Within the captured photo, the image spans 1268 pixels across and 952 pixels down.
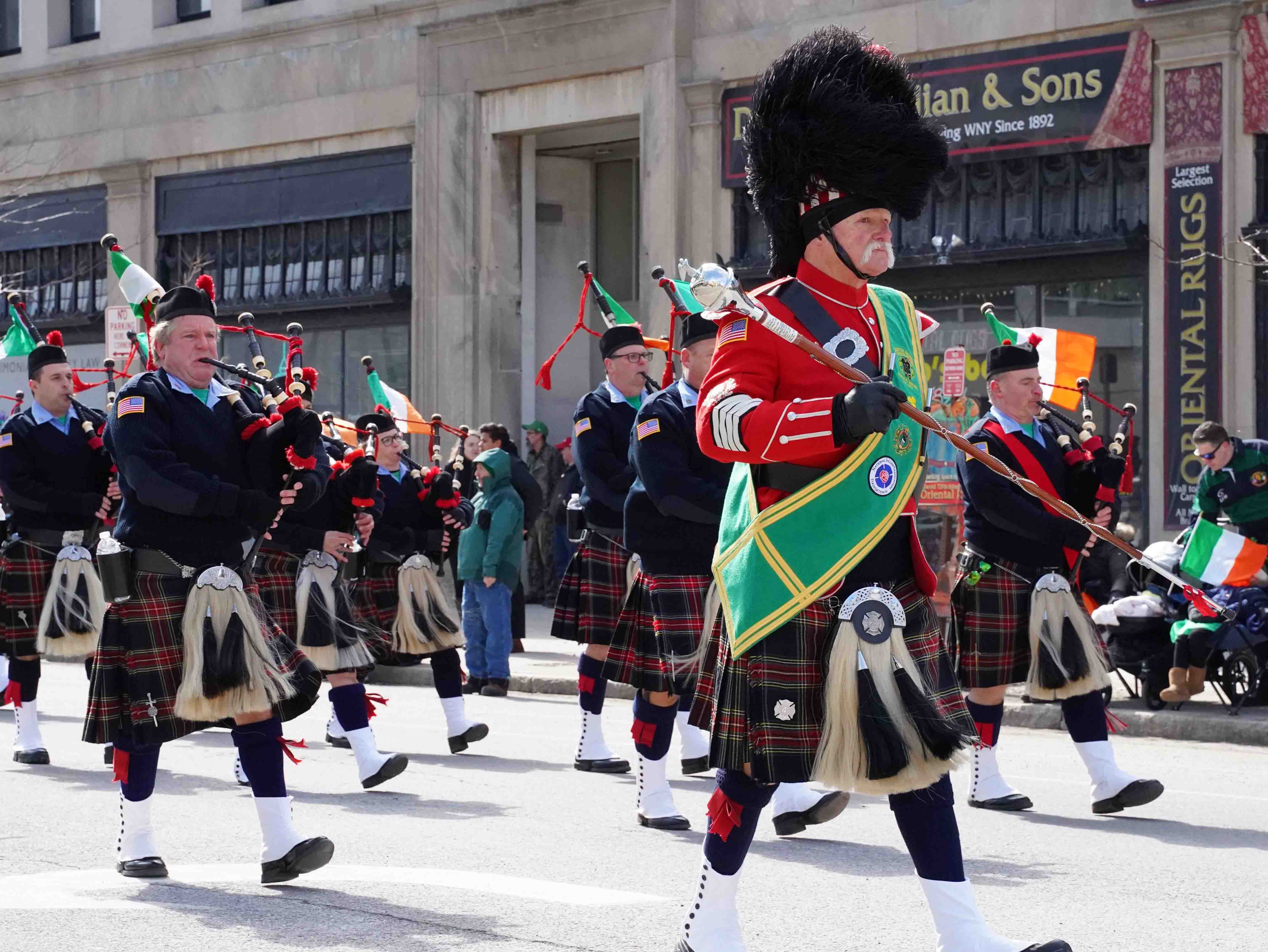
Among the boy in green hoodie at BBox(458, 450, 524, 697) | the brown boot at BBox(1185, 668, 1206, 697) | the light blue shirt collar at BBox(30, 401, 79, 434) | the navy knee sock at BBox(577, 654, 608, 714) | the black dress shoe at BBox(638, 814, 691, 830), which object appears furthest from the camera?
the boy in green hoodie at BBox(458, 450, 524, 697)

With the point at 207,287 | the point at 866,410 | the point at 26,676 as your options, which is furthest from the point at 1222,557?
the point at 866,410

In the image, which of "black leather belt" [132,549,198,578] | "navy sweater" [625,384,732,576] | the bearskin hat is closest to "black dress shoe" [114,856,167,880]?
"black leather belt" [132,549,198,578]

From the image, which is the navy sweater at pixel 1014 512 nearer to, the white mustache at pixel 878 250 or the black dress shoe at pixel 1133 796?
the black dress shoe at pixel 1133 796

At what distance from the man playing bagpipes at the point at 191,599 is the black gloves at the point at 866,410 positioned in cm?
273

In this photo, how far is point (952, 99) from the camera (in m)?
16.6

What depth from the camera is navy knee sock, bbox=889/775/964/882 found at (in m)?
4.72

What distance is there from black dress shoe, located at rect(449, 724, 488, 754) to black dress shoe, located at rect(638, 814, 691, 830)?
2.51 m

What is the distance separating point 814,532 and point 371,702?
16.4 ft

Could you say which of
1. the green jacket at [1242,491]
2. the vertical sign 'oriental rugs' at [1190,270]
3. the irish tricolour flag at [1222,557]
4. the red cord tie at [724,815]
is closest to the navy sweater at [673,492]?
the red cord tie at [724,815]

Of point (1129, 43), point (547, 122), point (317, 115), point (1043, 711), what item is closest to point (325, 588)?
point (1043, 711)

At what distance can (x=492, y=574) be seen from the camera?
1395cm

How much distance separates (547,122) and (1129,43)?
6.41m

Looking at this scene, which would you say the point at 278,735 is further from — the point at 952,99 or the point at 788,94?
the point at 952,99

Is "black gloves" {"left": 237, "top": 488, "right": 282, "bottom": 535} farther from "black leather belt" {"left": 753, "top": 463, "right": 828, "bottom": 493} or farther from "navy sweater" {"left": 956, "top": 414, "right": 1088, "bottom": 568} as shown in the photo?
"navy sweater" {"left": 956, "top": 414, "right": 1088, "bottom": 568}
